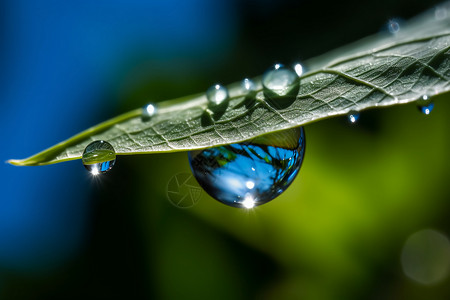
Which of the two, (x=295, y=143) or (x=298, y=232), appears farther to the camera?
(x=298, y=232)

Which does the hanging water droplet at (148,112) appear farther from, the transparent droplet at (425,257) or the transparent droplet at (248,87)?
the transparent droplet at (425,257)

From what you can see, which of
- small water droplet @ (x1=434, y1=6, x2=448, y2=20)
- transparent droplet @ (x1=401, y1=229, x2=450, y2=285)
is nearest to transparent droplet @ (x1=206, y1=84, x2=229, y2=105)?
small water droplet @ (x1=434, y1=6, x2=448, y2=20)

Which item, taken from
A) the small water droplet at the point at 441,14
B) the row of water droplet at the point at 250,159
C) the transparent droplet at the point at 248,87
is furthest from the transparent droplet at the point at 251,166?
the small water droplet at the point at 441,14

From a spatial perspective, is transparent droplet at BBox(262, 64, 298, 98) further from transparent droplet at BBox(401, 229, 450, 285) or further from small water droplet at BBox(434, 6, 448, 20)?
transparent droplet at BBox(401, 229, 450, 285)

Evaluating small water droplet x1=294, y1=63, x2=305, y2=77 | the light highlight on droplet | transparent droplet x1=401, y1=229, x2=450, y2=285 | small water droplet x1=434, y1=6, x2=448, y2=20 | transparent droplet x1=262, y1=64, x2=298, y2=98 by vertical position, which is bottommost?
transparent droplet x1=401, y1=229, x2=450, y2=285

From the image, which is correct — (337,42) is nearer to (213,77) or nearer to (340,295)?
(213,77)

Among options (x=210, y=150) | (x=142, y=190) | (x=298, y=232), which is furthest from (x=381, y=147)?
(x=142, y=190)
